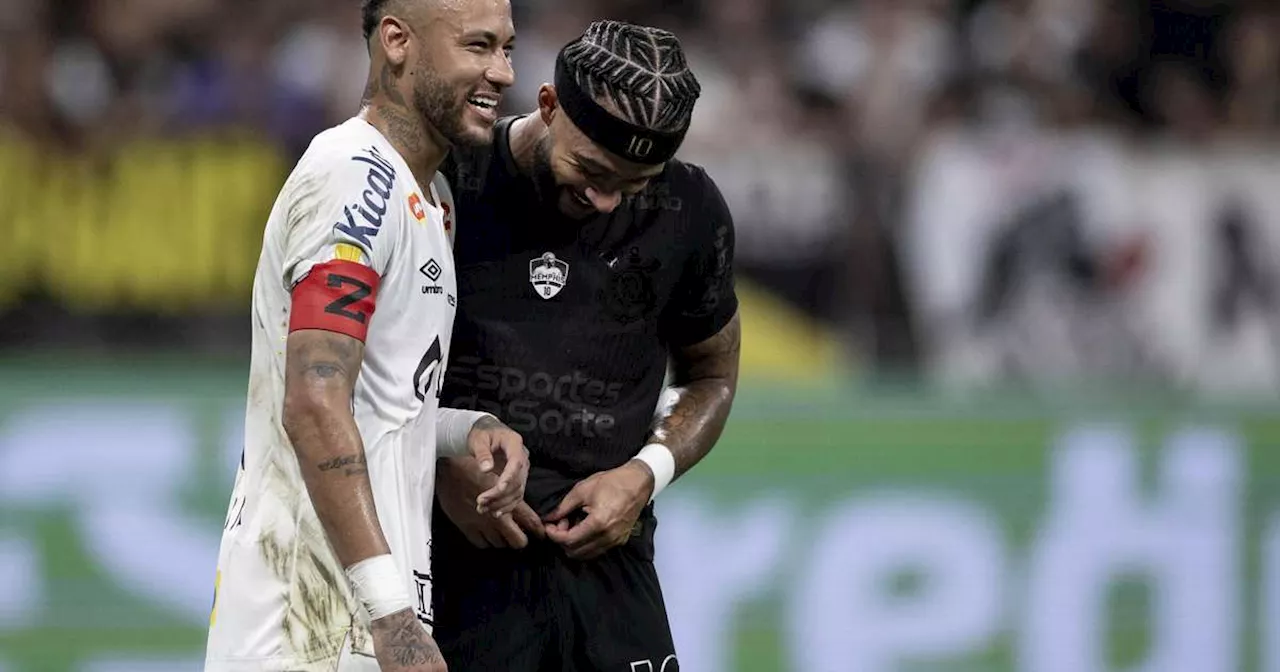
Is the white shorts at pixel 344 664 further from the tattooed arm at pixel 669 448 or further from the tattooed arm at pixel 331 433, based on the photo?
the tattooed arm at pixel 669 448

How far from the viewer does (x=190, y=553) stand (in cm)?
712

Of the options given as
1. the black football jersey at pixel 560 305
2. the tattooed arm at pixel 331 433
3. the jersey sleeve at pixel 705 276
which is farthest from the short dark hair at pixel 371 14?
the jersey sleeve at pixel 705 276

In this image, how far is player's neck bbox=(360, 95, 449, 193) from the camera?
12.8ft

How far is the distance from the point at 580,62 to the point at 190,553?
364cm

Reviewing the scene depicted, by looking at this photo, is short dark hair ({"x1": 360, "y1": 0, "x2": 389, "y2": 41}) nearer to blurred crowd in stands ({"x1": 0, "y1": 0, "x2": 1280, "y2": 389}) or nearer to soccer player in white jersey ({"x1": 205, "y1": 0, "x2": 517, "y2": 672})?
soccer player in white jersey ({"x1": 205, "y1": 0, "x2": 517, "y2": 672})

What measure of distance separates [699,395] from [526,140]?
0.83m

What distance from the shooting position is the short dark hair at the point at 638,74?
4.05 metres

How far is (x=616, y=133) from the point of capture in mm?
4051

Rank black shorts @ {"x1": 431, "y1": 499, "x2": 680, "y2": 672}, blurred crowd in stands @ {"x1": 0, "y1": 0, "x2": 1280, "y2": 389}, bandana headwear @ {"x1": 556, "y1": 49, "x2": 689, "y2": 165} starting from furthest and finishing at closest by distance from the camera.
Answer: blurred crowd in stands @ {"x1": 0, "y1": 0, "x2": 1280, "y2": 389}
black shorts @ {"x1": 431, "y1": 499, "x2": 680, "y2": 672}
bandana headwear @ {"x1": 556, "y1": 49, "x2": 689, "y2": 165}

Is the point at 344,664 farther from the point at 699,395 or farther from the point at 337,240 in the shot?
the point at 699,395

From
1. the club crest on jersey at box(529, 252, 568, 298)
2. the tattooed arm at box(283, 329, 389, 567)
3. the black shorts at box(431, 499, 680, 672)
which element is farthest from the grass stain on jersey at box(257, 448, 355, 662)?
the club crest on jersey at box(529, 252, 568, 298)

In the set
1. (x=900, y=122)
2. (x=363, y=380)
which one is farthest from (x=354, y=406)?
(x=900, y=122)

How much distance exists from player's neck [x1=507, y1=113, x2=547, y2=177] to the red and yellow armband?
853 mm

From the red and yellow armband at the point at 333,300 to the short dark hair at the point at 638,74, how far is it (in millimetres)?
787
